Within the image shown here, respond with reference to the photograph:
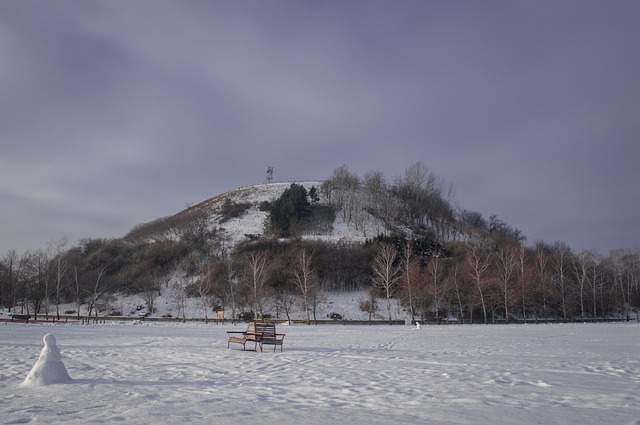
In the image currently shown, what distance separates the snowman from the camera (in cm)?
784

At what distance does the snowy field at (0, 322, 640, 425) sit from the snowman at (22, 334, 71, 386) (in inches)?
6.9

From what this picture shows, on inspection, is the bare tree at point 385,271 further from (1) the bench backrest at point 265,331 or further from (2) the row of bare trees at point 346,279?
(1) the bench backrest at point 265,331

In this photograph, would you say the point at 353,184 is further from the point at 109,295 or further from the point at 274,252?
the point at 109,295

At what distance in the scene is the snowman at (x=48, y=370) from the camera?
309 inches

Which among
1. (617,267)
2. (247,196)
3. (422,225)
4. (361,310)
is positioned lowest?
(361,310)

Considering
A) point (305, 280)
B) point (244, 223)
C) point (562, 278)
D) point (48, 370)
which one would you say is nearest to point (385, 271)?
point (305, 280)

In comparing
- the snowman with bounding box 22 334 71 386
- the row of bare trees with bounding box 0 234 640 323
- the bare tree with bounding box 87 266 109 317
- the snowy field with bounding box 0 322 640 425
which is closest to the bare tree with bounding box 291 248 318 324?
the row of bare trees with bounding box 0 234 640 323

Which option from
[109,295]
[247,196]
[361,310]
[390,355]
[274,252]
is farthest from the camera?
[247,196]

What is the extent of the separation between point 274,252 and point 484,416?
189 feet

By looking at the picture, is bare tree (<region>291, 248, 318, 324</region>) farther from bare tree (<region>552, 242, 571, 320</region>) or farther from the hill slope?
bare tree (<region>552, 242, 571, 320</region>)

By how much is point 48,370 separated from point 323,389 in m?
4.60

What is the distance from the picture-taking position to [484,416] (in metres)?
6.22

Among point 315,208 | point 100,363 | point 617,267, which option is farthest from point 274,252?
point 100,363

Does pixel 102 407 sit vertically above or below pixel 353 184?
below
